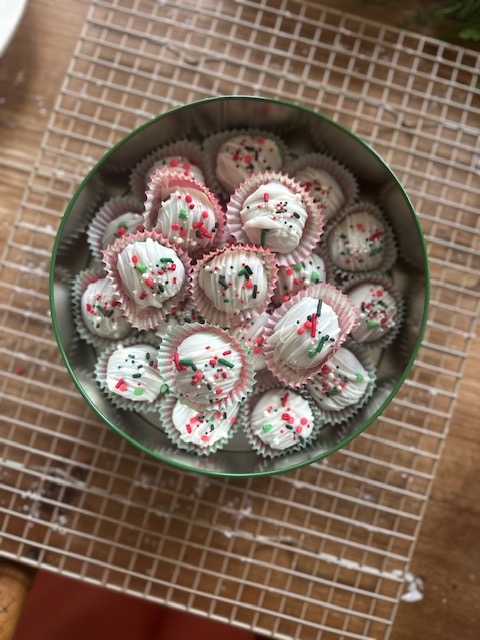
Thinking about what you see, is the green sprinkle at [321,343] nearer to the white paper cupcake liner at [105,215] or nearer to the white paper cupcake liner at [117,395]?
the white paper cupcake liner at [117,395]

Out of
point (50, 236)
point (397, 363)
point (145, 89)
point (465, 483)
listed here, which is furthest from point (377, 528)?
point (145, 89)

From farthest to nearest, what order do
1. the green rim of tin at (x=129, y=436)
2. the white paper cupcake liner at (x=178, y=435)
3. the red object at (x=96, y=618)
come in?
the red object at (x=96, y=618) → the white paper cupcake liner at (x=178, y=435) → the green rim of tin at (x=129, y=436)

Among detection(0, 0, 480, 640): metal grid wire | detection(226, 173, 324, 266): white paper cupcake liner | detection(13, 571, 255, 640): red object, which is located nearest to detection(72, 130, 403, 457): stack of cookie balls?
detection(226, 173, 324, 266): white paper cupcake liner

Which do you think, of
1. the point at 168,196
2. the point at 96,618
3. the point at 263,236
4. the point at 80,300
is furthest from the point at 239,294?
the point at 96,618

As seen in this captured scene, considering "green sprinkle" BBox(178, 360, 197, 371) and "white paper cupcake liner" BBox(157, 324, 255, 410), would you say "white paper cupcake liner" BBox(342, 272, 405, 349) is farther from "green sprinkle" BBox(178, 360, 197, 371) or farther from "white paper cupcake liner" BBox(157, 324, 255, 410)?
"green sprinkle" BBox(178, 360, 197, 371)

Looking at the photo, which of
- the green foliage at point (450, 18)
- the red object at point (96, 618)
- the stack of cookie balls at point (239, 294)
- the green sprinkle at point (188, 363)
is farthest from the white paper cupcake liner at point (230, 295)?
the red object at point (96, 618)

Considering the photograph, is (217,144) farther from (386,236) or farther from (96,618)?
(96,618)
